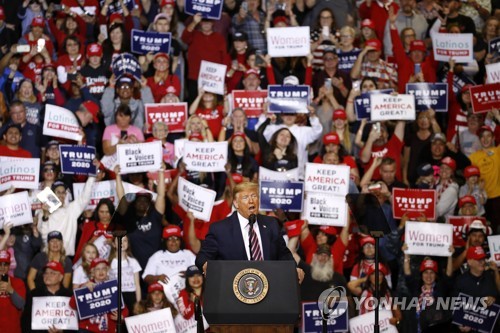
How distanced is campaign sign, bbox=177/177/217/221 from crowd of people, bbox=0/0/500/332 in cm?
18

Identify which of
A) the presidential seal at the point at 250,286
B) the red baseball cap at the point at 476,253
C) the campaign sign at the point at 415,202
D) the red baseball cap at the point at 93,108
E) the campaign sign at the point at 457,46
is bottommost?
the red baseball cap at the point at 476,253

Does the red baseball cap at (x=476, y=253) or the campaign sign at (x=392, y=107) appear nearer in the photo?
the red baseball cap at (x=476, y=253)

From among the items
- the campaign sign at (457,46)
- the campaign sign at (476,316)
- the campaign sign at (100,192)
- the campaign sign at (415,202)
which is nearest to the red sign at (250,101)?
the campaign sign at (100,192)

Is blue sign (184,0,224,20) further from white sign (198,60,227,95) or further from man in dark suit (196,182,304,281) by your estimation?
man in dark suit (196,182,304,281)

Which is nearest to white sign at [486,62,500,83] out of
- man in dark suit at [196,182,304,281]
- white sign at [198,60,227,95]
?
white sign at [198,60,227,95]

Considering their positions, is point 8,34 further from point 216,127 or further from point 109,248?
point 109,248

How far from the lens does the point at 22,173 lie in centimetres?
1180

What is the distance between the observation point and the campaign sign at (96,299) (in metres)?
10.8

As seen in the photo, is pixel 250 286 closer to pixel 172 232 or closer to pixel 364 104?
pixel 172 232

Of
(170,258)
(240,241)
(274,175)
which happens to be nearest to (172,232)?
(170,258)

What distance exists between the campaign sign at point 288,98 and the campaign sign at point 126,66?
1473 millimetres

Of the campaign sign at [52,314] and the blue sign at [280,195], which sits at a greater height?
the blue sign at [280,195]

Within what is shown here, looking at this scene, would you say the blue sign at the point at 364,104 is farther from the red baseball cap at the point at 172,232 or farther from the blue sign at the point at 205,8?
the red baseball cap at the point at 172,232

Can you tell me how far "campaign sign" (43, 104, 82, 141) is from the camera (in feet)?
40.2
